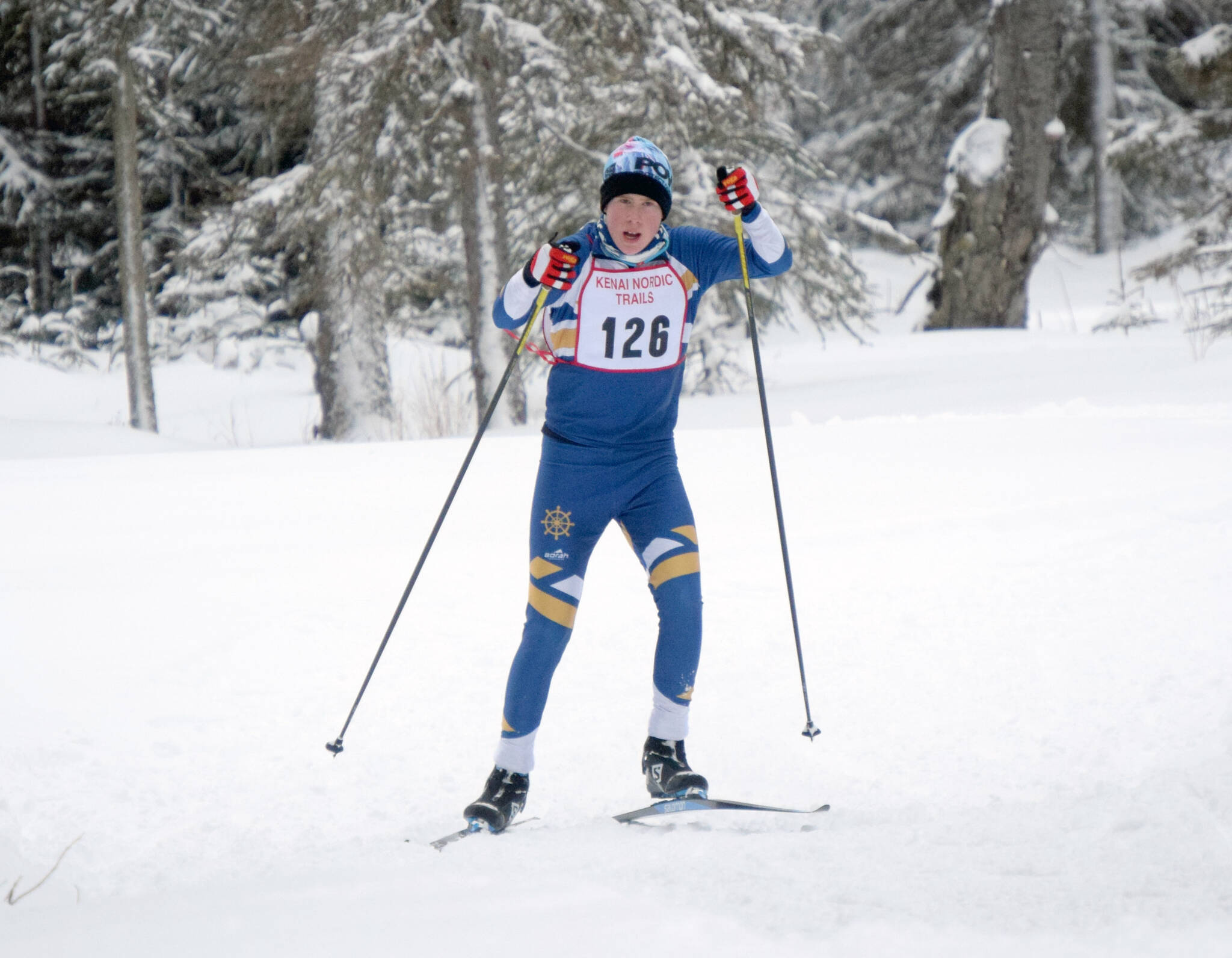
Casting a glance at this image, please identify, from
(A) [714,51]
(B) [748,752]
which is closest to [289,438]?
(A) [714,51]

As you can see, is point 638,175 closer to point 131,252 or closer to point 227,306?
point 131,252

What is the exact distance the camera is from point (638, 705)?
17.0 ft

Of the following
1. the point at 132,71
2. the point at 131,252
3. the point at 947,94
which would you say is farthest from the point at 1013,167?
the point at 947,94

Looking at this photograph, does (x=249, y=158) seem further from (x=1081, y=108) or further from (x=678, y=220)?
(x=1081, y=108)

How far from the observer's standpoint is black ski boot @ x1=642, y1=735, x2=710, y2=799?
385 centimetres

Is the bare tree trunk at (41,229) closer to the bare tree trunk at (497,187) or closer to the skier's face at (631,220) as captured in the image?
the bare tree trunk at (497,187)

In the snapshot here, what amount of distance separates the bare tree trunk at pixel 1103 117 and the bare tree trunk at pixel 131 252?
1994 centimetres

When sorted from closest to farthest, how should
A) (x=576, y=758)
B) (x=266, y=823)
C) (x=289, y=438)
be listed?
(x=266, y=823) → (x=576, y=758) → (x=289, y=438)

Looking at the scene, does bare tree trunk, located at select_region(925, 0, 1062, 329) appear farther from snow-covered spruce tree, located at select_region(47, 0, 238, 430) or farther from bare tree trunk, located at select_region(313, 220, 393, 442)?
snow-covered spruce tree, located at select_region(47, 0, 238, 430)

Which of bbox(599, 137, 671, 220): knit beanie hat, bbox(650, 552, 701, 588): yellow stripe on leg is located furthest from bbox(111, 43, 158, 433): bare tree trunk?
bbox(650, 552, 701, 588): yellow stripe on leg

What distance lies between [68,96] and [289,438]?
7342 millimetres

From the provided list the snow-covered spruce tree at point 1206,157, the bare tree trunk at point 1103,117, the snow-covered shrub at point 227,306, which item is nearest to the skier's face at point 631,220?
the snow-covered spruce tree at point 1206,157

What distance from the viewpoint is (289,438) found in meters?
17.4

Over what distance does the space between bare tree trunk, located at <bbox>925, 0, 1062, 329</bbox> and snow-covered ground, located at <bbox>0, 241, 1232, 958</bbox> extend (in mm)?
7554
